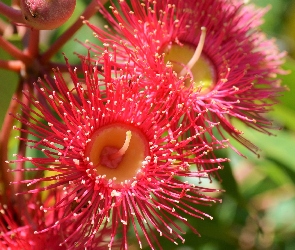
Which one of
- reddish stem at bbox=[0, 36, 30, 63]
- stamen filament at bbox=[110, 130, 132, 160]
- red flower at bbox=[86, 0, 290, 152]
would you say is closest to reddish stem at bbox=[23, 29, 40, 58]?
reddish stem at bbox=[0, 36, 30, 63]

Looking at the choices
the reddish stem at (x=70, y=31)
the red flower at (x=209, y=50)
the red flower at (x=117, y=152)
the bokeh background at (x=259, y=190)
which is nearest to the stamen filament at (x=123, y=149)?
the red flower at (x=117, y=152)

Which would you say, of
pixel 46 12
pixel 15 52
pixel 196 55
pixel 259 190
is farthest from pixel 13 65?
pixel 259 190

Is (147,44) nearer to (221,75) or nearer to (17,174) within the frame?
(221,75)

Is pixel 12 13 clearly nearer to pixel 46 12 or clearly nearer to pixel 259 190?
pixel 46 12

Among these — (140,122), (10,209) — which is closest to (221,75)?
(140,122)

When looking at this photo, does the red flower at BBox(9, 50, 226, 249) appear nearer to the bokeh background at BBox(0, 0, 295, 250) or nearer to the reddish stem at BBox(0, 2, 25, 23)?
the reddish stem at BBox(0, 2, 25, 23)

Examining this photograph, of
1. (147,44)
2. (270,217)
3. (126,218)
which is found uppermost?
(147,44)
